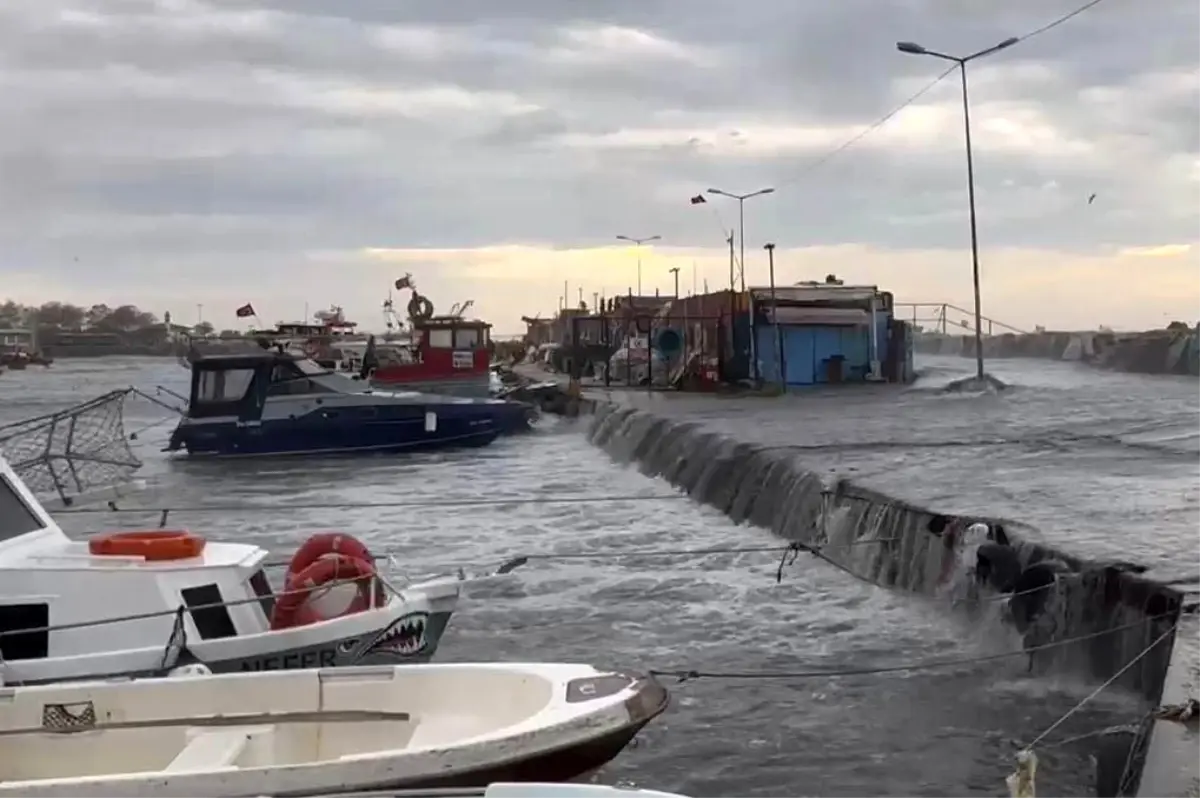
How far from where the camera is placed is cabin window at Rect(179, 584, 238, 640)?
1030 cm

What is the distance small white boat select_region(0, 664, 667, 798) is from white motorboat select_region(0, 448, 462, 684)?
1.46m

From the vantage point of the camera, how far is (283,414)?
34906 mm

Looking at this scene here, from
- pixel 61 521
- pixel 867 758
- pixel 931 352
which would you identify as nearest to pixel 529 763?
pixel 867 758

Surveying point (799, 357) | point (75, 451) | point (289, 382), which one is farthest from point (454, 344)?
point (75, 451)

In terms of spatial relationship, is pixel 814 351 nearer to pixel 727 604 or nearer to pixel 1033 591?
pixel 727 604

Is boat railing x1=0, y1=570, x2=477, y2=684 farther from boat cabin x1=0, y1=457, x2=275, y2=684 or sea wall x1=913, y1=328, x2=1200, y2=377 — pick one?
sea wall x1=913, y1=328, x2=1200, y2=377

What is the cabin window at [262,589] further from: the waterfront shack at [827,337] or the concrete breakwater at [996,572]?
the waterfront shack at [827,337]

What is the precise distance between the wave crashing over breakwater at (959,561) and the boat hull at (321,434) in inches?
449

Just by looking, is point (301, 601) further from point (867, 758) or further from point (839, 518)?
point (839, 518)

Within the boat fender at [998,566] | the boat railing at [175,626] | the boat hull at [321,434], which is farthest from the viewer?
the boat hull at [321,434]

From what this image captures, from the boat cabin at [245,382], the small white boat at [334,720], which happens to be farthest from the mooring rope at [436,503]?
the small white boat at [334,720]

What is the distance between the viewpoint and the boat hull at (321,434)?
34.7m

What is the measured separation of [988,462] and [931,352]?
67966 mm

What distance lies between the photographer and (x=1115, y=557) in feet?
39.8
